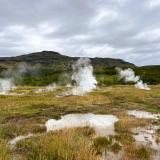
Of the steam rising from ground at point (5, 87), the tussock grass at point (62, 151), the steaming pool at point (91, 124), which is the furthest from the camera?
the steam rising from ground at point (5, 87)

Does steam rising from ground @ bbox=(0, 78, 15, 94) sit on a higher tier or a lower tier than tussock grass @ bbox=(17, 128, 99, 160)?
lower

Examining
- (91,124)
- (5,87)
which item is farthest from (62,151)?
(5,87)

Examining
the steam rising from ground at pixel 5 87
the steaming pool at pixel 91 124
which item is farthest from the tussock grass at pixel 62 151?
the steam rising from ground at pixel 5 87

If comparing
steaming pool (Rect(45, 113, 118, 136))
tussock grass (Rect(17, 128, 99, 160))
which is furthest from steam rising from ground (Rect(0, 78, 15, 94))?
tussock grass (Rect(17, 128, 99, 160))

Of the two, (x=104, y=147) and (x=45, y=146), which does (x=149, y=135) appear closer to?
(x=104, y=147)

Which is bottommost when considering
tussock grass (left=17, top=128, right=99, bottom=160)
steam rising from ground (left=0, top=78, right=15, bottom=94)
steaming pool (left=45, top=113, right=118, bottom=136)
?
steam rising from ground (left=0, top=78, right=15, bottom=94)

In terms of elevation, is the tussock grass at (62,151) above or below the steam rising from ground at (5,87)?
above

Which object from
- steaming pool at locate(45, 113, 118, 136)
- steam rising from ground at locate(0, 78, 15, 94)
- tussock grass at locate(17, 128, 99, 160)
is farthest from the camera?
steam rising from ground at locate(0, 78, 15, 94)

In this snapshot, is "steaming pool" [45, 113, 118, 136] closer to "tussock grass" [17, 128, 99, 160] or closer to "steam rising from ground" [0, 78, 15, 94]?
"tussock grass" [17, 128, 99, 160]

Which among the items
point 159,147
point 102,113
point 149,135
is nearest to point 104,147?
point 159,147

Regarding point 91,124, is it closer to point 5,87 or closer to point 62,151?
point 62,151

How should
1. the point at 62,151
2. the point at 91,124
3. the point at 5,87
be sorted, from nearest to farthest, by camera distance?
the point at 62,151 → the point at 91,124 → the point at 5,87

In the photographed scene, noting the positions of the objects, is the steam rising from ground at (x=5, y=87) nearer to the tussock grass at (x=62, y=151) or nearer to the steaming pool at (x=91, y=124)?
the steaming pool at (x=91, y=124)

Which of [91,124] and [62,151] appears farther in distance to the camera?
[91,124]
